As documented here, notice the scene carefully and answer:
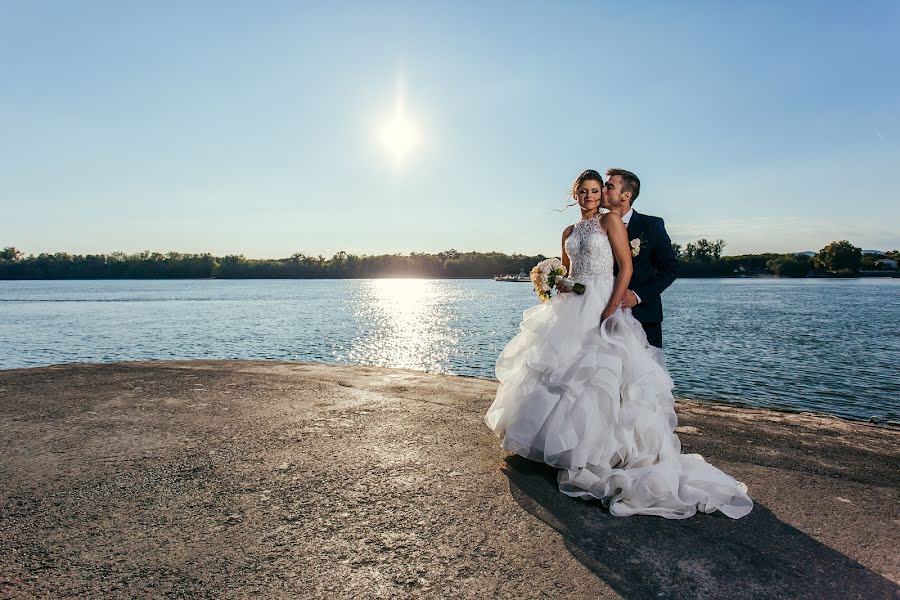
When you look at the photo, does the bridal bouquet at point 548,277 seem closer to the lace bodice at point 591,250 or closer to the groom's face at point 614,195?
the lace bodice at point 591,250

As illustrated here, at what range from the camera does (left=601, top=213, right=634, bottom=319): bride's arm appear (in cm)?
474

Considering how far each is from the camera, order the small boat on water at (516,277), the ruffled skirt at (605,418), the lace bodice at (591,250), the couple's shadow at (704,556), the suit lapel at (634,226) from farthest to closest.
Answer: the small boat on water at (516,277) → the suit lapel at (634,226) → the lace bodice at (591,250) → the ruffled skirt at (605,418) → the couple's shadow at (704,556)

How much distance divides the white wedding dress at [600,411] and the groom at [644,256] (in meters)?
0.23

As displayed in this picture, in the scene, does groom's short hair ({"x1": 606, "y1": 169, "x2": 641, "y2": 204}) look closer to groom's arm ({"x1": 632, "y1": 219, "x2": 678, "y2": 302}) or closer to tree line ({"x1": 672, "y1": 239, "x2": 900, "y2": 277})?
groom's arm ({"x1": 632, "y1": 219, "x2": 678, "y2": 302})

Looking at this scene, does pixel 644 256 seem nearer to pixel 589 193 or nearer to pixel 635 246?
pixel 635 246

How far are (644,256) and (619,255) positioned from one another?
0.40 m

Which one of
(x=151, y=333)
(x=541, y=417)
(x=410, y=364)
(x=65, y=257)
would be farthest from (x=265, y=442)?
(x=65, y=257)

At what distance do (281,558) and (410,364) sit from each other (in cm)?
2261

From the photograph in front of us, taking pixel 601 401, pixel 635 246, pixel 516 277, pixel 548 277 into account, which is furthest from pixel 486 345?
pixel 516 277

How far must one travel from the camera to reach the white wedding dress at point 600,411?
13.4 feet

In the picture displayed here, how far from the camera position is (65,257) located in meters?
176

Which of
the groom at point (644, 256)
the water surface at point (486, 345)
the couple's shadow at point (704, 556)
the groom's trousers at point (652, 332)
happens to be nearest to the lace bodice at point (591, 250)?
the groom at point (644, 256)

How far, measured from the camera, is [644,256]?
502cm

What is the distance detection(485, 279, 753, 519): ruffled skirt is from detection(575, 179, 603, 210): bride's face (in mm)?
731
